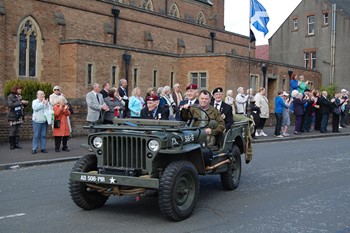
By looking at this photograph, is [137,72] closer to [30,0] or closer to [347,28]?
[30,0]

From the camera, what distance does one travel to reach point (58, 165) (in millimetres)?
12023

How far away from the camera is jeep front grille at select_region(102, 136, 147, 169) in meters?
6.67

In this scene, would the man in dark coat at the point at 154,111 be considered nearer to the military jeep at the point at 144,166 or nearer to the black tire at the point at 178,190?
the military jeep at the point at 144,166

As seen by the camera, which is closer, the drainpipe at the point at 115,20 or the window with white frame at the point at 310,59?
the drainpipe at the point at 115,20

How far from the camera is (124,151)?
6770mm

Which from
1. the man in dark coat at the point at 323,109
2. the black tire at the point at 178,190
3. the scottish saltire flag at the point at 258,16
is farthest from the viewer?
the man in dark coat at the point at 323,109

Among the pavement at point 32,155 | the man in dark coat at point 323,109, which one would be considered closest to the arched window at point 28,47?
the pavement at point 32,155

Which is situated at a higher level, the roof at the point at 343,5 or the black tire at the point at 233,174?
the roof at the point at 343,5

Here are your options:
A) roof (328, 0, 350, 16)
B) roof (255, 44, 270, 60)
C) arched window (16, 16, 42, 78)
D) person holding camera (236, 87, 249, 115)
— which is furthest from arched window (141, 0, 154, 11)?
roof (255, 44, 270, 60)

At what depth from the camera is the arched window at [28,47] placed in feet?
87.8

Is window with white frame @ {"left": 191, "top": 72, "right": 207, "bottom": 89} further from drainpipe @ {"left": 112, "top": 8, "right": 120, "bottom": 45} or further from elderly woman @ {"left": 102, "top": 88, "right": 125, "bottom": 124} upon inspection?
elderly woman @ {"left": 102, "top": 88, "right": 125, "bottom": 124}

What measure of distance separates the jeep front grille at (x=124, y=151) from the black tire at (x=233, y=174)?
8.55 ft

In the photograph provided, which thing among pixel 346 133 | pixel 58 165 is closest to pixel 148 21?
pixel 346 133

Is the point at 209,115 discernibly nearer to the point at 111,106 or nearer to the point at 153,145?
the point at 153,145
